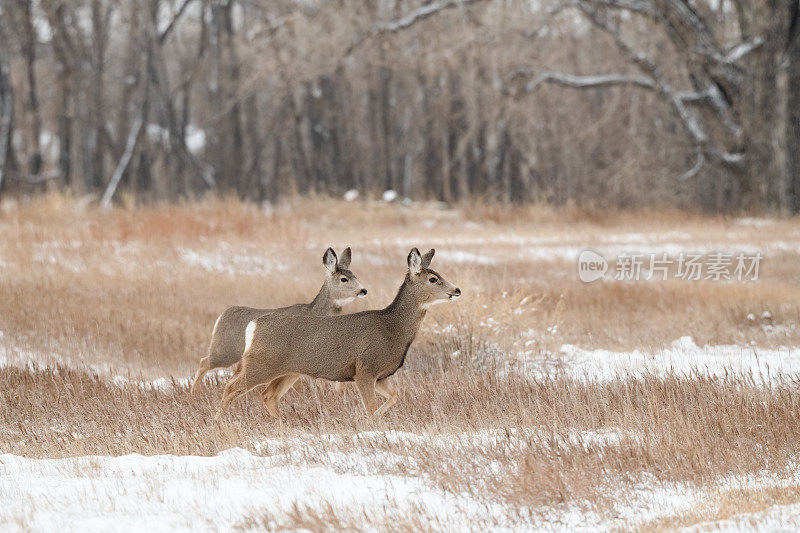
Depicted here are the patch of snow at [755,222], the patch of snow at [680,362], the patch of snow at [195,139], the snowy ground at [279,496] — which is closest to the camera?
the snowy ground at [279,496]

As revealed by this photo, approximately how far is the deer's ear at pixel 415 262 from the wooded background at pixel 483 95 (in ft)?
55.8

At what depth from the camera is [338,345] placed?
574 centimetres

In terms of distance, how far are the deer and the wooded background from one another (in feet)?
55.2

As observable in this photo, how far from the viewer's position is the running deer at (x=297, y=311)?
6.38 m

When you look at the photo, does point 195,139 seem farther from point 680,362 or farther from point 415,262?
point 415,262

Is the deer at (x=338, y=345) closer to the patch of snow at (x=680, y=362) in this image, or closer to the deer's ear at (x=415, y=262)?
the deer's ear at (x=415, y=262)

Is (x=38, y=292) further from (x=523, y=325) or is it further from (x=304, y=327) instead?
(x=304, y=327)

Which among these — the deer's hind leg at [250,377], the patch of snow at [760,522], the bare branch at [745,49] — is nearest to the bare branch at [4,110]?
the bare branch at [745,49]

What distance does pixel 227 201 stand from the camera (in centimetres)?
2002

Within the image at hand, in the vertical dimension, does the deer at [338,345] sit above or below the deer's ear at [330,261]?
below

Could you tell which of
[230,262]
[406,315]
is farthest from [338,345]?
[230,262]

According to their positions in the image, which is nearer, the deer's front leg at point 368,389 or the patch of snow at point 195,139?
the deer's front leg at point 368,389

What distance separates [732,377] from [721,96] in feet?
57.7

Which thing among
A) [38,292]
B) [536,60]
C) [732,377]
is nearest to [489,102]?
[536,60]
